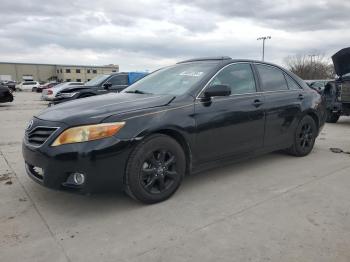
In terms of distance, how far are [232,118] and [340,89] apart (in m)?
6.63

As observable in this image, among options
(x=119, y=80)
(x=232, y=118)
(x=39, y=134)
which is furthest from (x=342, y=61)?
(x=39, y=134)

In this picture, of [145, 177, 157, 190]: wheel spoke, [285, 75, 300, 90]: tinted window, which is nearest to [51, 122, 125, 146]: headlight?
[145, 177, 157, 190]: wheel spoke

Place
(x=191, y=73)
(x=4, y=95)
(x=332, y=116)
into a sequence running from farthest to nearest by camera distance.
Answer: (x=4, y=95) < (x=332, y=116) < (x=191, y=73)

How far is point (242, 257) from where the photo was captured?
272 cm

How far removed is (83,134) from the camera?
3.34 meters

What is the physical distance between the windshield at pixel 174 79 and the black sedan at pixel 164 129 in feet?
0.05

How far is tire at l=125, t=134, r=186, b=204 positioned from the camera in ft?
11.5

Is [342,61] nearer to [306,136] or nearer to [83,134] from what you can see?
[306,136]

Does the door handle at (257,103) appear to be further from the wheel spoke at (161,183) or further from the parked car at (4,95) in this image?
the parked car at (4,95)

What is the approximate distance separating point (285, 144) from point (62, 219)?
3419 millimetres

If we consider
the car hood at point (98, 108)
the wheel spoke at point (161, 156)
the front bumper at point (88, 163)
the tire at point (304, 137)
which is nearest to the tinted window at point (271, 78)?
the tire at point (304, 137)

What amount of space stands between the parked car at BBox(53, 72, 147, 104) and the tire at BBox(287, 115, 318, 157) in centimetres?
647

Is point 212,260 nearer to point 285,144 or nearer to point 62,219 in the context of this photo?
point 62,219

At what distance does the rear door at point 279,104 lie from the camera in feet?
16.3
